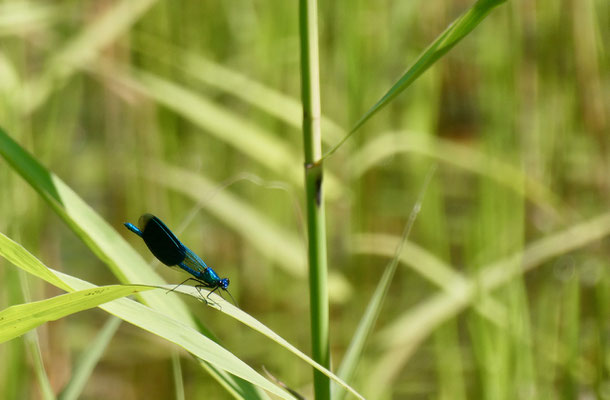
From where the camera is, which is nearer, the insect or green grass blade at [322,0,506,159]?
green grass blade at [322,0,506,159]

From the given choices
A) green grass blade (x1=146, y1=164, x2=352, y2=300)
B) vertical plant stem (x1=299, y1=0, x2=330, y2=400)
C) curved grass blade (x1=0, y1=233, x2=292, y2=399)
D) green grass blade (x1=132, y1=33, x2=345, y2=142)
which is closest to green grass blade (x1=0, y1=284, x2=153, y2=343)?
curved grass blade (x1=0, y1=233, x2=292, y2=399)

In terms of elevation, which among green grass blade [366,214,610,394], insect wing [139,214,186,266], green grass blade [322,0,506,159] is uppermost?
green grass blade [366,214,610,394]

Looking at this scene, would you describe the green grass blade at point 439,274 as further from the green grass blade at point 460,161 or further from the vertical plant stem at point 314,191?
the vertical plant stem at point 314,191

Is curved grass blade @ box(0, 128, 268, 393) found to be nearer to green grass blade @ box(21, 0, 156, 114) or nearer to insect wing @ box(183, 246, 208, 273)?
insect wing @ box(183, 246, 208, 273)

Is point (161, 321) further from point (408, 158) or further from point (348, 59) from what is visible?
point (408, 158)

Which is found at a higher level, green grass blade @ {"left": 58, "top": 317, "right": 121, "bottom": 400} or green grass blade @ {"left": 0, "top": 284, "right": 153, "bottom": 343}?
green grass blade @ {"left": 58, "top": 317, "right": 121, "bottom": 400}

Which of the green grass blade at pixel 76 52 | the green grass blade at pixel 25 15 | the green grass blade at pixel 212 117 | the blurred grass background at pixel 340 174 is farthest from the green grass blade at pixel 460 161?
the green grass blade at pixel 25 15

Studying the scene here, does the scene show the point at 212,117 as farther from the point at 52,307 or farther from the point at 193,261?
the point at 52,307
